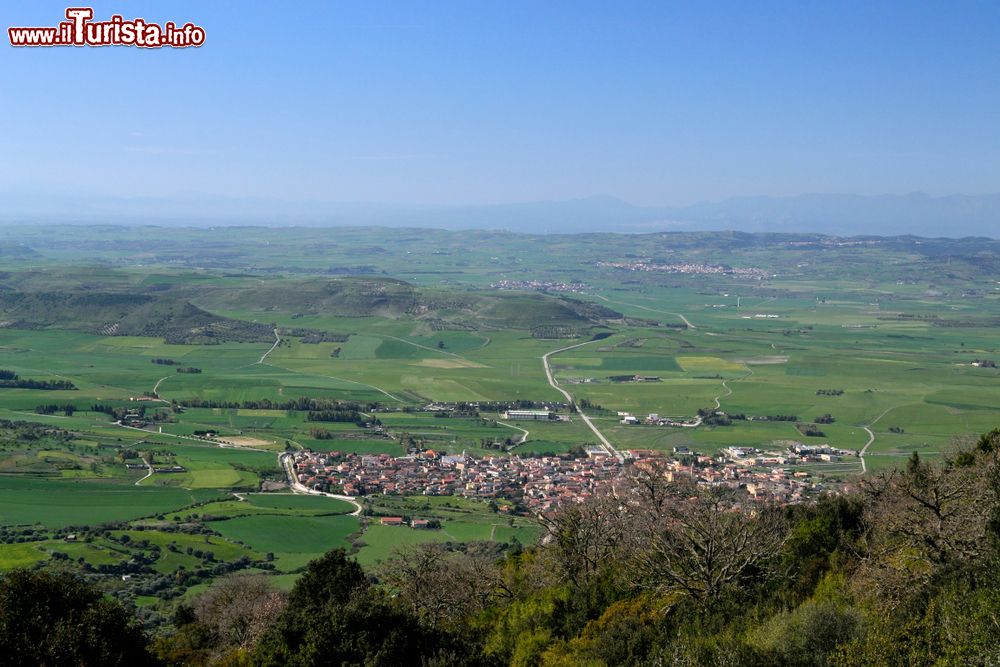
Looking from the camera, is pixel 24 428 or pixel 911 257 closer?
pixel 24 428

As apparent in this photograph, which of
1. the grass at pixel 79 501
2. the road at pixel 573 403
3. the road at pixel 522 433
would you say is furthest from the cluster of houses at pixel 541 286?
the grass at pixel 79 501

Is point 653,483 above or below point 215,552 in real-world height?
above

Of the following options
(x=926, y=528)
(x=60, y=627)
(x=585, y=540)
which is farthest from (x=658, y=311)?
(x=60, y=627)

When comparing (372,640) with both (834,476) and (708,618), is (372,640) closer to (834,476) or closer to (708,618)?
(708,618)

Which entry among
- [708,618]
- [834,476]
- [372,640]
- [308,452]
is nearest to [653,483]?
[708,618]

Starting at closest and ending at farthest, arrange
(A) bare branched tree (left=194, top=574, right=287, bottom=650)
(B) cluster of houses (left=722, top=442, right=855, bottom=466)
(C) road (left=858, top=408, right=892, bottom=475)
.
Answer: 1. (A) bare branched tree (left=194, top=574, right=287, bottom=650)
2. (C) road (left=858, top=408, right=892, bottom=475)
3. (B) cluster of houses (left=722, top=442, right=855, bottom=466)

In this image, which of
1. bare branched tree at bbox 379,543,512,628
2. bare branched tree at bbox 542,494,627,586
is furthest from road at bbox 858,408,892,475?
bare branched tree at bbox 379,543,512,628

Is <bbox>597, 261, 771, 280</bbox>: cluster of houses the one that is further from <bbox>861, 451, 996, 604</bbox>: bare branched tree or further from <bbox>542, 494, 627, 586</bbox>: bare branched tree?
<bbox>861, 451, 996, 604</bbox>: bare branched tree

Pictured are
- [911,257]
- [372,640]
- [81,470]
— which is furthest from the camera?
[911,257]
